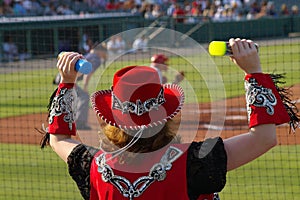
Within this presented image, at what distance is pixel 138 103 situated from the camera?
3.21m

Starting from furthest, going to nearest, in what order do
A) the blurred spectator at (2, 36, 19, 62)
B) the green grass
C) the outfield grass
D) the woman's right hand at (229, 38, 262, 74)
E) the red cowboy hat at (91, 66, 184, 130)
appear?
the blurred spectator at (2, 36, 19, 62)
the outfield grass
the green grass
the red cowboy hat at (91, 66, 184, 130)
the woman's right hand at (229, 38, 262, 74)

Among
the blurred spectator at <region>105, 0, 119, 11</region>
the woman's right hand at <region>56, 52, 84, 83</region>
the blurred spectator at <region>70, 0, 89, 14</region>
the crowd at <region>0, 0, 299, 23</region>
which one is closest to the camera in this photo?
the woman's right hand at <region>56, 52, 84, 83</region>

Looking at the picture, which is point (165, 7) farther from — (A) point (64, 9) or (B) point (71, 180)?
(B) point (71, 180)

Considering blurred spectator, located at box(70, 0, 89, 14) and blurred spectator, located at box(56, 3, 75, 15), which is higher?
blurred spectator, located at box(56, 3, 75, 15)

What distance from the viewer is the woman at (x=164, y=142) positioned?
318 cm

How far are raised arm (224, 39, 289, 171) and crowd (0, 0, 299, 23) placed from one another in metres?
24.3

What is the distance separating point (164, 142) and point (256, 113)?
1.44 feet

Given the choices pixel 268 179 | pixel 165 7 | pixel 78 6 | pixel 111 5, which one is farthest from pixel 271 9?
pixel 268 179

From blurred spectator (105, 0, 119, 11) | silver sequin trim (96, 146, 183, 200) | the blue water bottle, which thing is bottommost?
blurred spectator (105, 0, 119, 11)

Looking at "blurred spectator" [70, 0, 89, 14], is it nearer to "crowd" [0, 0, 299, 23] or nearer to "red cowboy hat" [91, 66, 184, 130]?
"crowd" [0, 0, 299, 23]

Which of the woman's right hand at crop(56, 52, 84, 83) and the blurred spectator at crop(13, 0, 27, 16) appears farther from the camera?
the blurred spectator at crop(13, 0, 27, 16)

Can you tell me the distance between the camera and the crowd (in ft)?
94.9

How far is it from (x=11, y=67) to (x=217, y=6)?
541 inches


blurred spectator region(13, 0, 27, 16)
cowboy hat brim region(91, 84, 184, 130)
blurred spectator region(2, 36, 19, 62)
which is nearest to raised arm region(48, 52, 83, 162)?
cowboy hat brim region(91, 84, 184, 130)
